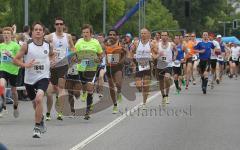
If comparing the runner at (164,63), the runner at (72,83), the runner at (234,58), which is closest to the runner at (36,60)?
the runner at (72,83)

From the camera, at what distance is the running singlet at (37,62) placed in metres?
12.4

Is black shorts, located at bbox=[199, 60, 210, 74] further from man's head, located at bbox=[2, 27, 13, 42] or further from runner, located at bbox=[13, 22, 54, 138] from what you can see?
runner, located at bbox=[13, 22, 54, 138]

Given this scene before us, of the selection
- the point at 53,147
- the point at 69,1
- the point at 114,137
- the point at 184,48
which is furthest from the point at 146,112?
the point at 69,1

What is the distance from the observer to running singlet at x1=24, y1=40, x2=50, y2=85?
12391 mm

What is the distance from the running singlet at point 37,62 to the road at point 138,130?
0.96m

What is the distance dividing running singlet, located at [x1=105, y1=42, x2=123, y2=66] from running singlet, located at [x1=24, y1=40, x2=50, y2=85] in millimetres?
4481

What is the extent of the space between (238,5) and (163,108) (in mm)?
168075

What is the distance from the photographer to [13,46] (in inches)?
642

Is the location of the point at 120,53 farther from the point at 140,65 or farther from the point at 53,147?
the point at 53,147

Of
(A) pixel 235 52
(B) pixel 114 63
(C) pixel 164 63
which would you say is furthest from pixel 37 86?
(A) pixel 235 52

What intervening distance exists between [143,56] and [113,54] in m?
0.85

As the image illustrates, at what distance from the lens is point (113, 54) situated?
17.1m

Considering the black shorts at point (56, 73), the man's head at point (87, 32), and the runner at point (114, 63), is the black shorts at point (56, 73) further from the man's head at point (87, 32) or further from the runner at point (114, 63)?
the runner at point (114, 63)

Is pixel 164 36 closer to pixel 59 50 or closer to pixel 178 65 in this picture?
pixel 59 50
